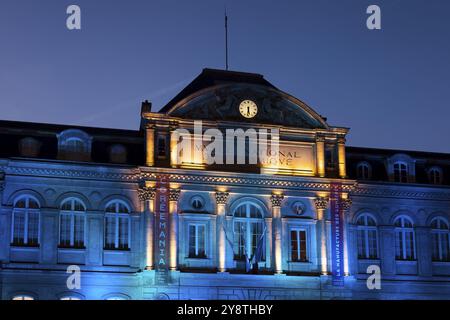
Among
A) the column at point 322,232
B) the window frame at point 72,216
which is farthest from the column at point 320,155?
the window frame at point 72,216

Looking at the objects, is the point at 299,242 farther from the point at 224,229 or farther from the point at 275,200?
the point at 224,229

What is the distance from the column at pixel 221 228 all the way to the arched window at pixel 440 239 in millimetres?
12451

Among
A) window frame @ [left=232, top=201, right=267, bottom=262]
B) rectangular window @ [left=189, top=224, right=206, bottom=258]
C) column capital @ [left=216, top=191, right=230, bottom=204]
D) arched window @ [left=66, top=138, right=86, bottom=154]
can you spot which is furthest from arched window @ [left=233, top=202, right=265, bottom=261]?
arched window @ [left=66, top=138, right=86, bottom=154]

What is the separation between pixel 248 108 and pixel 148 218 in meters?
7.88

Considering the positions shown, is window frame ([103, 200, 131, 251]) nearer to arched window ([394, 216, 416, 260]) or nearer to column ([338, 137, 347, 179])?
column ([338, 137, 347, 179])

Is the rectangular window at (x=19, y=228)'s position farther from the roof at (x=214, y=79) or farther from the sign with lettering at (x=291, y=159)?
the sign with lettering at (x=291, y=159)

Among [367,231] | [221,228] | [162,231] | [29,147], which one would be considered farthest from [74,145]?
[367,231]

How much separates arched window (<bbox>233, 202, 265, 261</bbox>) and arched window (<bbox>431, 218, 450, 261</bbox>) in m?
10.5

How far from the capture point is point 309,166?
45.7 metres

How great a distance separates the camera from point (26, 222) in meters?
41.4

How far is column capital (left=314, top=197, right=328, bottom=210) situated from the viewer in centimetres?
4496
